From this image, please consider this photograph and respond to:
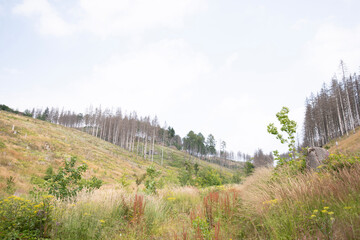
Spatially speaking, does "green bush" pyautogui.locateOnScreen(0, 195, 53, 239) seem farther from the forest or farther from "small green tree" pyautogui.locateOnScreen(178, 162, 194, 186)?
the forest

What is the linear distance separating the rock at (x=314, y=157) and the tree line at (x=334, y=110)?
42.5 metres

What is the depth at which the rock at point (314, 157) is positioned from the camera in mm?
5742

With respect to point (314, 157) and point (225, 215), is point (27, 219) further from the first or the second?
point (314, 157)

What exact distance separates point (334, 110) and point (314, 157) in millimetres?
49224

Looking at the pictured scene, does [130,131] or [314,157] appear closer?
[314,157]

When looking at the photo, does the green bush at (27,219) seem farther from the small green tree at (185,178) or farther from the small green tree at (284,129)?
the small green tree at (185,178)

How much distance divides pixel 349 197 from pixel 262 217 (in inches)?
72.0

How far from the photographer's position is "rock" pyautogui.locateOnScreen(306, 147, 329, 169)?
5.74 m

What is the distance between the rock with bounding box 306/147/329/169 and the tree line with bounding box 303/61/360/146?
4252 centimetres

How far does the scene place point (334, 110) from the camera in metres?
42.0

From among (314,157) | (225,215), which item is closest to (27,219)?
(225,215)

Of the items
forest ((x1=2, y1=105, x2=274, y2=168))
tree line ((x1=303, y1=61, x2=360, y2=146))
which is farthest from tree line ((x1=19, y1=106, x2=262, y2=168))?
tree line ((x1=303, y1=61, x2=360, y2=146))

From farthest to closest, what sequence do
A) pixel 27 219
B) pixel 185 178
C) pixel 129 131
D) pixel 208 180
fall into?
pixel 129 131
pixel 208 180
pixel 185 178
pixel 27 219

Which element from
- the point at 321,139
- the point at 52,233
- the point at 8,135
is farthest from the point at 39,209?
the point at 321,139
